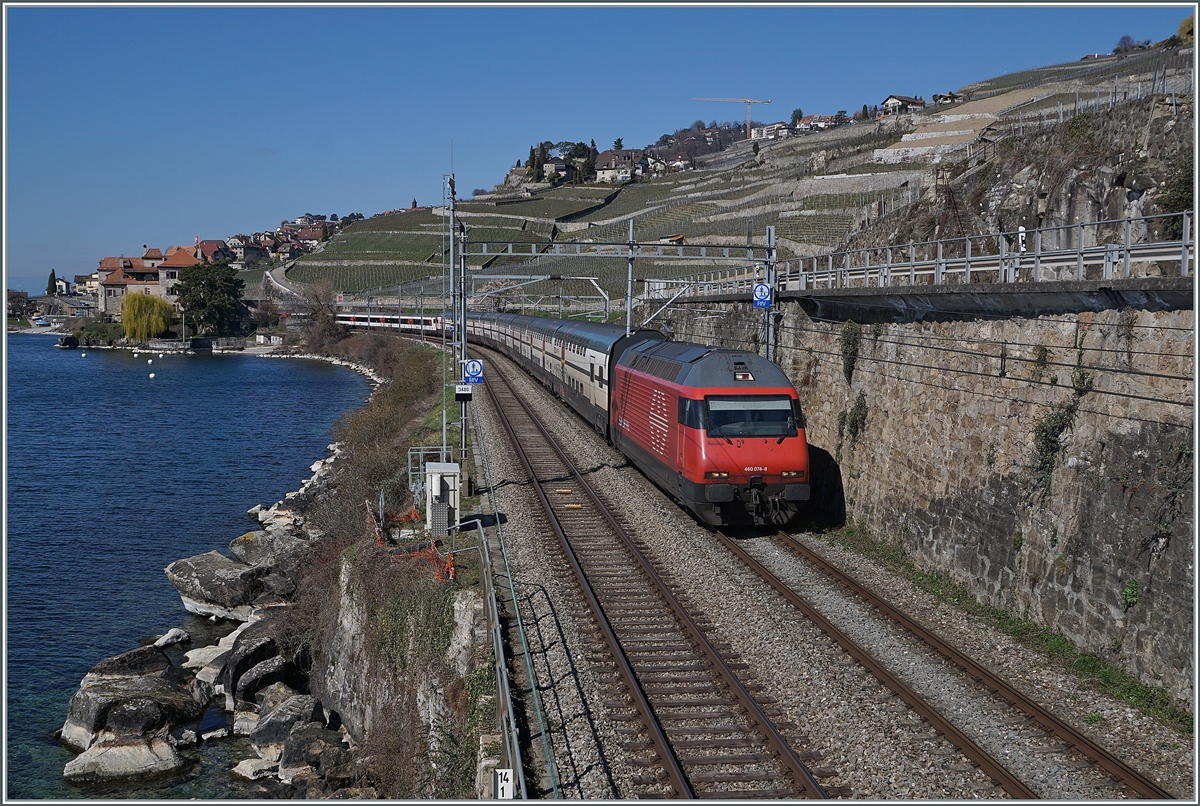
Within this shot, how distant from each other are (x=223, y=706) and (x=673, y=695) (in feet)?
43.0

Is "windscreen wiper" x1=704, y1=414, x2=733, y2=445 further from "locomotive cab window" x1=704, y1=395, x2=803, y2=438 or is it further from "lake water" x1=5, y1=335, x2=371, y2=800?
"lake water" x1=5, y1=335, x2=371, y2=800

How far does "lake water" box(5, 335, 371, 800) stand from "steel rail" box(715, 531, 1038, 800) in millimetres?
10456

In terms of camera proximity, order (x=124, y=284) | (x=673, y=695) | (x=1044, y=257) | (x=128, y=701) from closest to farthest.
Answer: (x=673, y=695) < (x=1044, y=257) < (x=128, y=701) < (x=124, y=284)

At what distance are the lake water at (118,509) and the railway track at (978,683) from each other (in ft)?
36.2

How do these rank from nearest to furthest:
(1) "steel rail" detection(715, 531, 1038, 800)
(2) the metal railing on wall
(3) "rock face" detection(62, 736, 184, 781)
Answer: (1) "steel rail" detection(715, 531, 1038, 800) → (2) the metal railing on wall → (3) "rock face" detection(62, 736, 184, 781)

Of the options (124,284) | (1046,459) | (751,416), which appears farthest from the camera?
(124,284)

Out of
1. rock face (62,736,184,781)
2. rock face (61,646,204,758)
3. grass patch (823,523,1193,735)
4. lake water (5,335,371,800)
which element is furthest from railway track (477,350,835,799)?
rock face (61,646,204,758)

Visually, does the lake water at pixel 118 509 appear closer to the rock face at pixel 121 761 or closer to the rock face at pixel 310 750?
the rock face at pixel 121 761

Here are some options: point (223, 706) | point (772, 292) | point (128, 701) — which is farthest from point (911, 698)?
point (128, 701)

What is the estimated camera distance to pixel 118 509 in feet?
115

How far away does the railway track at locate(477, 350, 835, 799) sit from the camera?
924 cm

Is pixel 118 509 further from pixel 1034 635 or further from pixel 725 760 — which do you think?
pixel 1034 635

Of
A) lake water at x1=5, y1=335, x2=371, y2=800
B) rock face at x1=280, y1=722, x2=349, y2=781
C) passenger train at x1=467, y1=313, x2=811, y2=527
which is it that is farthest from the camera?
lake water at x1=5, y1=335, x2=371, y2=800

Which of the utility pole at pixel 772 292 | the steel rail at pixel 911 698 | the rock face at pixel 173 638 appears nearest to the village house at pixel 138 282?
the rock face at pixel 173 638
